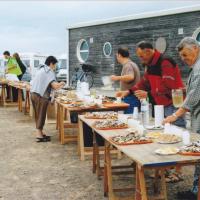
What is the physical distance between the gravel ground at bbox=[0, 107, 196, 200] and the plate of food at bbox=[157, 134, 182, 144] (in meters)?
1.23

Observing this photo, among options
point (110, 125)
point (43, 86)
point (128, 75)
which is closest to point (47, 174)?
point (110, 125)


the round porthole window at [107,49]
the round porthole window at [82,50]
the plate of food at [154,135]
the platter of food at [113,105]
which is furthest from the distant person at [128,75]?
the round porthole window at [82,50]

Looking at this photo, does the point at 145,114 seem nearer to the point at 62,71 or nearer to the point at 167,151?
the point at 167,151

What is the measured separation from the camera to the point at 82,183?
533cm

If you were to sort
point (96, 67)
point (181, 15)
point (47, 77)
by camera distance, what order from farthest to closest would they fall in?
point (96, 67)
point (181, 15)
point (47, 77)

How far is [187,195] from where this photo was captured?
4.50 meters

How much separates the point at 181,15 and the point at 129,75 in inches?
273

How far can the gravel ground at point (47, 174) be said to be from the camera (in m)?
4.95

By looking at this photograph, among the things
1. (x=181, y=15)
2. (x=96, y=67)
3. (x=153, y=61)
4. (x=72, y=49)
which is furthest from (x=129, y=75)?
(x=72, y=49)

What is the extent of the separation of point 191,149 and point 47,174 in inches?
117

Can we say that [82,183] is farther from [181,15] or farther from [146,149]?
[181,15]

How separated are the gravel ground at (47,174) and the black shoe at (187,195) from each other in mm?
138

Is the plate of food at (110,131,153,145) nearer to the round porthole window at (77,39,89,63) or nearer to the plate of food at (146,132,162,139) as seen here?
the plate of food at (146,132,162,139)

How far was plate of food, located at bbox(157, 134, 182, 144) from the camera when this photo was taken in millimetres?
3619
